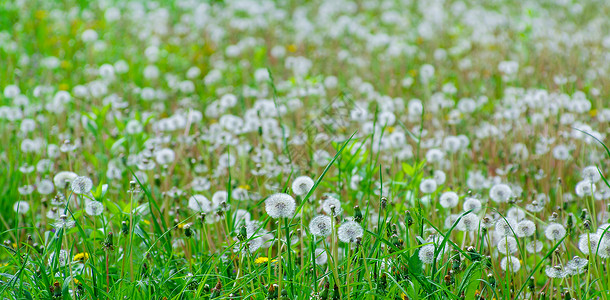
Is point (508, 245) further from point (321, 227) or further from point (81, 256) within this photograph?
point (81, 256)

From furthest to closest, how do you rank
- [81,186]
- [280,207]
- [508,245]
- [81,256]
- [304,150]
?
[304,150], [81,256], [508,245], [81,186], [280,207]

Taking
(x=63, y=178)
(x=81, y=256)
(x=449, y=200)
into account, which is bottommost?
(x=81, y=256)

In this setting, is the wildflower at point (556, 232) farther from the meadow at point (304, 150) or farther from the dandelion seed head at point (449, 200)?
the dandelion seed head at point (449, 200)

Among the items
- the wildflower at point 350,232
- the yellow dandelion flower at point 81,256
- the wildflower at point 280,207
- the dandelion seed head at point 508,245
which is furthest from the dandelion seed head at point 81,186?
the dandelion seed head at point 508,245

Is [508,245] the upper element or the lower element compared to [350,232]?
lower

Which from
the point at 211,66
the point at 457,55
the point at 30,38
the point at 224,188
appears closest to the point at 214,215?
the point at 224,188

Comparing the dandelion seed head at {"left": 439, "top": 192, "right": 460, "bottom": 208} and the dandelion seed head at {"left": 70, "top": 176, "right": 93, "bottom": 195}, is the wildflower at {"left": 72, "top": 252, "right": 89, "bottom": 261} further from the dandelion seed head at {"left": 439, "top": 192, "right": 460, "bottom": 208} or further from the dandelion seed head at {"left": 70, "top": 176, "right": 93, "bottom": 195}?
the dandelion seed head at {"left": 439, "top": 192, "right": 460, "bottom": 208}

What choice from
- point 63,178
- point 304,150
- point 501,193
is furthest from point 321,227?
point 304,150

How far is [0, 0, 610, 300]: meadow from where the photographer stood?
179cm

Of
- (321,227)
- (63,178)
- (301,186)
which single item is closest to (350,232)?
(321,227)

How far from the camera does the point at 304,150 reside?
325cm

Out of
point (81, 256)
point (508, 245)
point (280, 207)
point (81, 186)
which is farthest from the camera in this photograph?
point (81, 256)

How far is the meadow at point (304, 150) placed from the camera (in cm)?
179

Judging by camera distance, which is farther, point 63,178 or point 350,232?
point 63,178
